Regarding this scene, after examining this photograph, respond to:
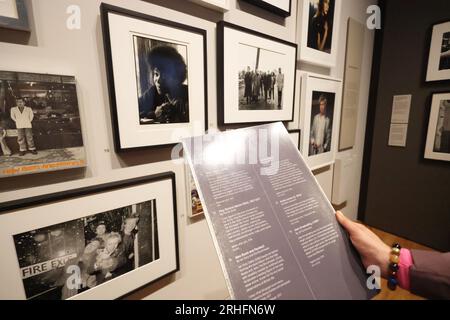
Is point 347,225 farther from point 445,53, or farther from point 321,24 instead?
point 445,53

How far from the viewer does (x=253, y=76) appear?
0.99 m

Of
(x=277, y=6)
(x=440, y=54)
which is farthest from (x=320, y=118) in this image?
(x=440, y=54)

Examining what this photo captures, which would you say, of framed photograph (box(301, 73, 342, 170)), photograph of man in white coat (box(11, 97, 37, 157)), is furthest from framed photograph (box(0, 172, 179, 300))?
framed photograph (box(301, 73, 342, 170))

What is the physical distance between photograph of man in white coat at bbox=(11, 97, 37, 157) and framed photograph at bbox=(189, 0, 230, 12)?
2.13 feet

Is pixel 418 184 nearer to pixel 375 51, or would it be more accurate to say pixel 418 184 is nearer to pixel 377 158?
pixel 377 158

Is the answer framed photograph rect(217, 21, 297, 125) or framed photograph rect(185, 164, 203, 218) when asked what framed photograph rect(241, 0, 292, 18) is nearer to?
Result: framed photograph rect(217, 21, 297, 125)

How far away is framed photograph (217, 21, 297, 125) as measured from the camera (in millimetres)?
871

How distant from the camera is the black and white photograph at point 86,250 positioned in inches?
22.7

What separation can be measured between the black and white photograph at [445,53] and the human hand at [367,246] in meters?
1.82

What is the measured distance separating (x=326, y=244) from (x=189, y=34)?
0.80m

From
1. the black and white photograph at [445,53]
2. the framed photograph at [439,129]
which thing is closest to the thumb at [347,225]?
the framed photograph at [439,129]

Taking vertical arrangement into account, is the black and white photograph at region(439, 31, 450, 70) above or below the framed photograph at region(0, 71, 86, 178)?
above

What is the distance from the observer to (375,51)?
189 centimetres

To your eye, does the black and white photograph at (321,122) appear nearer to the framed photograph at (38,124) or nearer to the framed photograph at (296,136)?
the framed photograph at (296,136)
